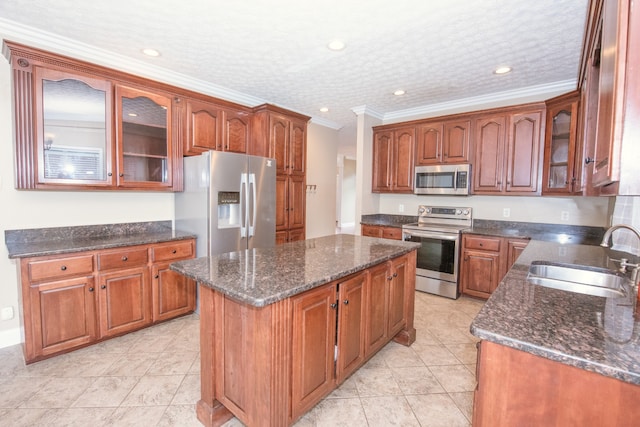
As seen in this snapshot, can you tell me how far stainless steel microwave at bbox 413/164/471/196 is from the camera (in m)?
3.91

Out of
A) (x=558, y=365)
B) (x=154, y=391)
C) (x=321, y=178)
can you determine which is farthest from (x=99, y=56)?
(x=558, y=365)

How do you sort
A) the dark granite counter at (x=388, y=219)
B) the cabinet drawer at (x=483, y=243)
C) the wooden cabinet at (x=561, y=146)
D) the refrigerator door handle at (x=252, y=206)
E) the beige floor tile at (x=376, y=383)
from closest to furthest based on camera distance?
the beige floor tile at (x=376, y=383) < the wooden cabinet at (x=561, y=146) < the refrigerator door handle at (x=252, y=206) < the cabinet drawer at (x=483, y=243) < the dark granite counter at (x=388, y=219)

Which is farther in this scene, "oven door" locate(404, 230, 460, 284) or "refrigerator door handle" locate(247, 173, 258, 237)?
"oven door" locate(404, 230, 460, 284)

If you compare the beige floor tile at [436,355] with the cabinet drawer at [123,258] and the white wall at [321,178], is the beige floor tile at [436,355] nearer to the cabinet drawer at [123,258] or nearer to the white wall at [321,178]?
the cabinet drawer at [123,258]

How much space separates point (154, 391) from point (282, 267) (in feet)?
4.17

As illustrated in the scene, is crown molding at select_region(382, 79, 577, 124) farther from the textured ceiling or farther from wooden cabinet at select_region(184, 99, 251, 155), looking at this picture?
wooden cabinet at select_region(184, 99, 251, 155)

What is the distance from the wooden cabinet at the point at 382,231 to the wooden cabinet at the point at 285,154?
3.19ft

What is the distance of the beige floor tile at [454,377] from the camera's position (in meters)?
2.06

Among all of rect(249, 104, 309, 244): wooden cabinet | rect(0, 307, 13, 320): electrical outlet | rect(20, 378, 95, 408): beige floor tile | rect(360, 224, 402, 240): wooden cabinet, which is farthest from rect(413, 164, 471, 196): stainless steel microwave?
rect(0, 307, 13, 320): electrical outlet

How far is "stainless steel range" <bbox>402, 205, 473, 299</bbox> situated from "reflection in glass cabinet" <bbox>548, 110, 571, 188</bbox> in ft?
3.45

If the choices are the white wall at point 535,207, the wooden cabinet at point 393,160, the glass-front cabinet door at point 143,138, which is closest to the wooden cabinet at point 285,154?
the glass-front cabinet door at point 143,138

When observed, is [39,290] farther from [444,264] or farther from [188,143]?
[444,264]

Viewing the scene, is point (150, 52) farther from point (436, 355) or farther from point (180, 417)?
point (436, 355)

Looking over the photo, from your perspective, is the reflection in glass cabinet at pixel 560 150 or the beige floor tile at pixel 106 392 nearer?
the beige floor tile at pixel 106 392
